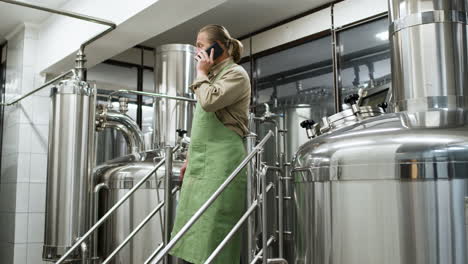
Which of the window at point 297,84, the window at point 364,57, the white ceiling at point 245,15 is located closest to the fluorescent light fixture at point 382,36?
the window at point 364,57

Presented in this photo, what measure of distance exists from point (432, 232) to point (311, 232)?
0.42 metres

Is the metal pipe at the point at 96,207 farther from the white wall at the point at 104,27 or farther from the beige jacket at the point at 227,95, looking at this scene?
the beige jacket at the point at 227,95

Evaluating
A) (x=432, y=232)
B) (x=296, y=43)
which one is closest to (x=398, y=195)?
(x=432, y=232)

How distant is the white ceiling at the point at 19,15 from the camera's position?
425 centimetres

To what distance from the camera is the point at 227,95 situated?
2092 millimetres

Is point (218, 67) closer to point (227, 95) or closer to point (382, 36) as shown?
point (227, 95)

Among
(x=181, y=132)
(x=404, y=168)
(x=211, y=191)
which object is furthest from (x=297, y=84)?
(x=404, y=168)

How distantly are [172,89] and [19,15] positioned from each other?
5.92 feet

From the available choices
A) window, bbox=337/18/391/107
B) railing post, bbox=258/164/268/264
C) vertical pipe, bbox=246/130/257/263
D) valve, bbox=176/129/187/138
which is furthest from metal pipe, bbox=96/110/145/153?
railing post, bbox=258/164/268/264

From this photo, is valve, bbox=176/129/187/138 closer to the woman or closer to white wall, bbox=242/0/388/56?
the woman

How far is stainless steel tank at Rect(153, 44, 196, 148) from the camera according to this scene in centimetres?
369

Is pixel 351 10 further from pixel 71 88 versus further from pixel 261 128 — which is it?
pixel 71 88

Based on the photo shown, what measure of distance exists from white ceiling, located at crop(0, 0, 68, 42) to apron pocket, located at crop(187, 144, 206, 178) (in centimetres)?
272

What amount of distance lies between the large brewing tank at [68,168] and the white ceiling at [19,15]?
139 cm
